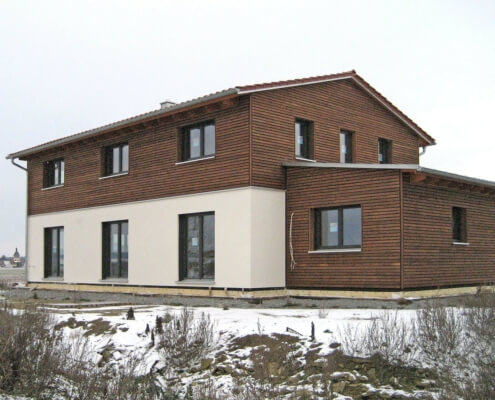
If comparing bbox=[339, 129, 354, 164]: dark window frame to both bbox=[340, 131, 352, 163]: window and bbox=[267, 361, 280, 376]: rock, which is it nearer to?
bbox=[340, 131, 352, 163]: window

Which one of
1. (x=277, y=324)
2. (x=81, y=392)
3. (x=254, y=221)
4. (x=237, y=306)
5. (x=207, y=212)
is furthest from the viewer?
(x=207, y=212)

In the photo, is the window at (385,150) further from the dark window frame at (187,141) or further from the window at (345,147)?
the dark window frame at (187,141)

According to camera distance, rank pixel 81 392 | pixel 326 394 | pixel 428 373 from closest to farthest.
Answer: pixel 81 392
pixel 326 394
pixel 428 373

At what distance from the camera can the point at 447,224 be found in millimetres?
16844

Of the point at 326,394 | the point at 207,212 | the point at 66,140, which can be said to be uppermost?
the point at 66,140

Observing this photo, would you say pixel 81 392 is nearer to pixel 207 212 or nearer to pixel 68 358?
pixel 68 358

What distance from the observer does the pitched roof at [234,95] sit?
1695 cm

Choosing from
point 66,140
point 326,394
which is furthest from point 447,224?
point 66,140

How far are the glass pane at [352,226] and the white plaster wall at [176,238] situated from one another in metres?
1.86

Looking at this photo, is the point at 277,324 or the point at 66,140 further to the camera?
the point at 66,140

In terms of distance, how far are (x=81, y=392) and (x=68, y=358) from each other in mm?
917

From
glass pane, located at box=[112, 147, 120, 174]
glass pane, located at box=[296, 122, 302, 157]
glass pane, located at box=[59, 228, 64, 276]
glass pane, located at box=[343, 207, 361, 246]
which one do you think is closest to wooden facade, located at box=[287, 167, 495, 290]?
glass pane, located at box=[343, 207, 361, 246]

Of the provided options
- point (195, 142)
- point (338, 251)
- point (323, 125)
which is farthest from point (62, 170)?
point (338, 251)

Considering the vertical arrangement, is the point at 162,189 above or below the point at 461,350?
above
